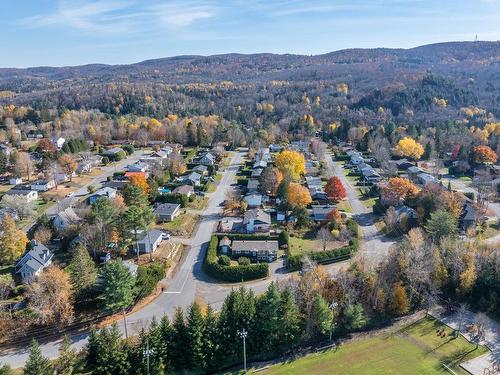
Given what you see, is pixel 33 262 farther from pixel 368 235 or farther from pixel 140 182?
pixel 368 235

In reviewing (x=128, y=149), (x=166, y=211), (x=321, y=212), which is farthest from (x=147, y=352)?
(x=128, y=149)

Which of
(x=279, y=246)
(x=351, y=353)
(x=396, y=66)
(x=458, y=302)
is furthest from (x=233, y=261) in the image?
(x=396, y=66)

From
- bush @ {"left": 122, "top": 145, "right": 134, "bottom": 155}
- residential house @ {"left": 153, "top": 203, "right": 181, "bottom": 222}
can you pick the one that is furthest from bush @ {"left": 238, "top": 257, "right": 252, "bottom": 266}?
bush @ {"left": 122, "top": 145, "right": 134, "bottom": 155}

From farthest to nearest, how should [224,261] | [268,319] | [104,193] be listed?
[104,193], [224,261], [268,319]

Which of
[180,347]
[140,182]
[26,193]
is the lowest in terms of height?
[180,347]

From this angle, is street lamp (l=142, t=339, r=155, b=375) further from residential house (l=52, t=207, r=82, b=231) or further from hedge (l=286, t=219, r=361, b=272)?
residential house (l=52, t=207, r=82, b=231)

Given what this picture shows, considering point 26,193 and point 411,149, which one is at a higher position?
point 26,193

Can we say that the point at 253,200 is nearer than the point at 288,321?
No
